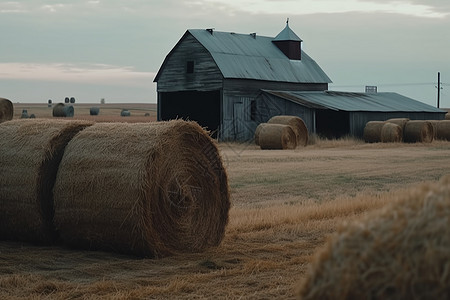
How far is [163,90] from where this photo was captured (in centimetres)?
4034

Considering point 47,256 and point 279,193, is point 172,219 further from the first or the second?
point 279,193

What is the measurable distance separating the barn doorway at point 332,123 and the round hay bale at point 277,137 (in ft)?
29.1

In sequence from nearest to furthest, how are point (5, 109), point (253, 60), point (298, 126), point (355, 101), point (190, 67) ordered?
point (5, 109)
point (298, 126)
point (190, 67)
point (253, 60)
point (355, 101)

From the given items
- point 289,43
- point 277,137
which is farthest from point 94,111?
point 277,137

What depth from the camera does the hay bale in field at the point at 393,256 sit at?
10.5 feet

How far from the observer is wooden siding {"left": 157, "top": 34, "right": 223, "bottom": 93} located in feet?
125

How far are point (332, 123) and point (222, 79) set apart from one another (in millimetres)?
A: 6703

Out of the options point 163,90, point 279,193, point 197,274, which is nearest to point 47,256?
point 197,274

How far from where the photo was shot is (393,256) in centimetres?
331

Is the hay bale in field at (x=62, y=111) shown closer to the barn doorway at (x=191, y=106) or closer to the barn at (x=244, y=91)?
the barn at (x=244, y=91)

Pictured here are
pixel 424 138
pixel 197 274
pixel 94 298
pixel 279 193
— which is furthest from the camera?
pixel 424 138

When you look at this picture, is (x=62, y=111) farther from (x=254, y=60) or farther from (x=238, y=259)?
(x=238, y=259)

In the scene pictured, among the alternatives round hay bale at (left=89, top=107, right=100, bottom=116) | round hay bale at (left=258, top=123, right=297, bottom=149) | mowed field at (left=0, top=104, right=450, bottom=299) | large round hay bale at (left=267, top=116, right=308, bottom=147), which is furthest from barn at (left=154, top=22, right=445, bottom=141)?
round hay bale at (left=89, top=107, right=100, bottom=116)

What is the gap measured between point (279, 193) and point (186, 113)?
2590 cm
